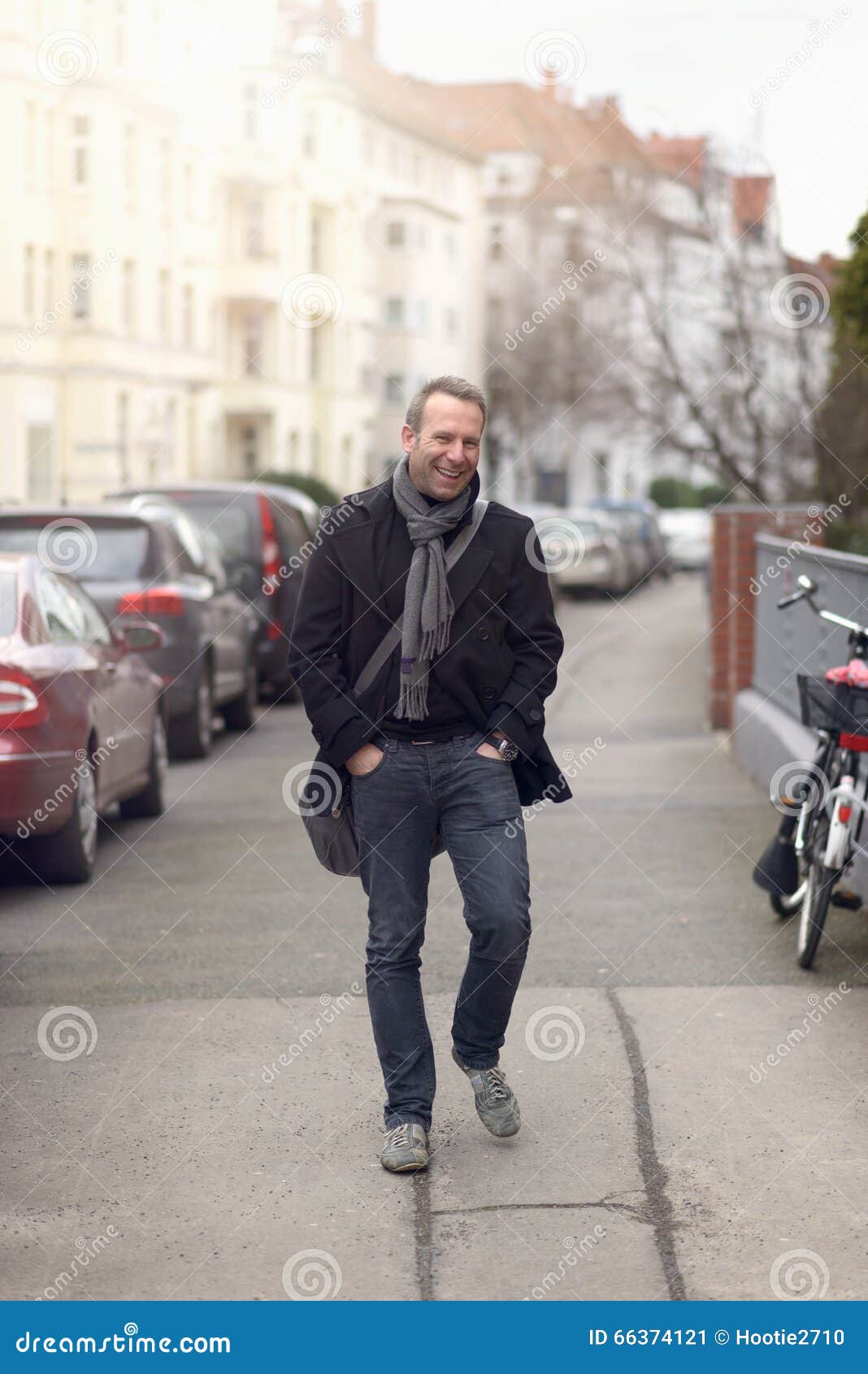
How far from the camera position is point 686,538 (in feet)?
176

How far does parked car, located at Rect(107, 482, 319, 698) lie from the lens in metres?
16.5

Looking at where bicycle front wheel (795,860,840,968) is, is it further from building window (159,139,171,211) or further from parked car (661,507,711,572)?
building window (159,139,171,211)

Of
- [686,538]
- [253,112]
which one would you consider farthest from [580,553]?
[253,112]

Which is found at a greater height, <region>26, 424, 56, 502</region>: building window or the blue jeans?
the blue jeans

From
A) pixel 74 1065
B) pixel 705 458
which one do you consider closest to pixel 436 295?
pixel 705 458

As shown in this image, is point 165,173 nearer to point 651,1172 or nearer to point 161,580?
point 161,580

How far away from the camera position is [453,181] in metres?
Answer: 76.9

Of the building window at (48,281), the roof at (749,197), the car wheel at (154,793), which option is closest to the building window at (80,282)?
the building window at (48,281)

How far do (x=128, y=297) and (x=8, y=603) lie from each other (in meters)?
38.8

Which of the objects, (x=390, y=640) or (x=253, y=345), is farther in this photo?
(x=253, y=345)

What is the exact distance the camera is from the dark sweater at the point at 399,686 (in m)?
4.91

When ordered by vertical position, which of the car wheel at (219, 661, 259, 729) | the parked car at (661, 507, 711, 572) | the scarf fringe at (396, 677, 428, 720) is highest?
the scarf fringe at (396, 677, 428, 720)

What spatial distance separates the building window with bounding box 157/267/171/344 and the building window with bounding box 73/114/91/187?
17.8 ft

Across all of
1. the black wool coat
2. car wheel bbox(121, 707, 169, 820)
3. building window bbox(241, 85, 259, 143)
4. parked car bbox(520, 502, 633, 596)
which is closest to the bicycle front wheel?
the black wool coat
